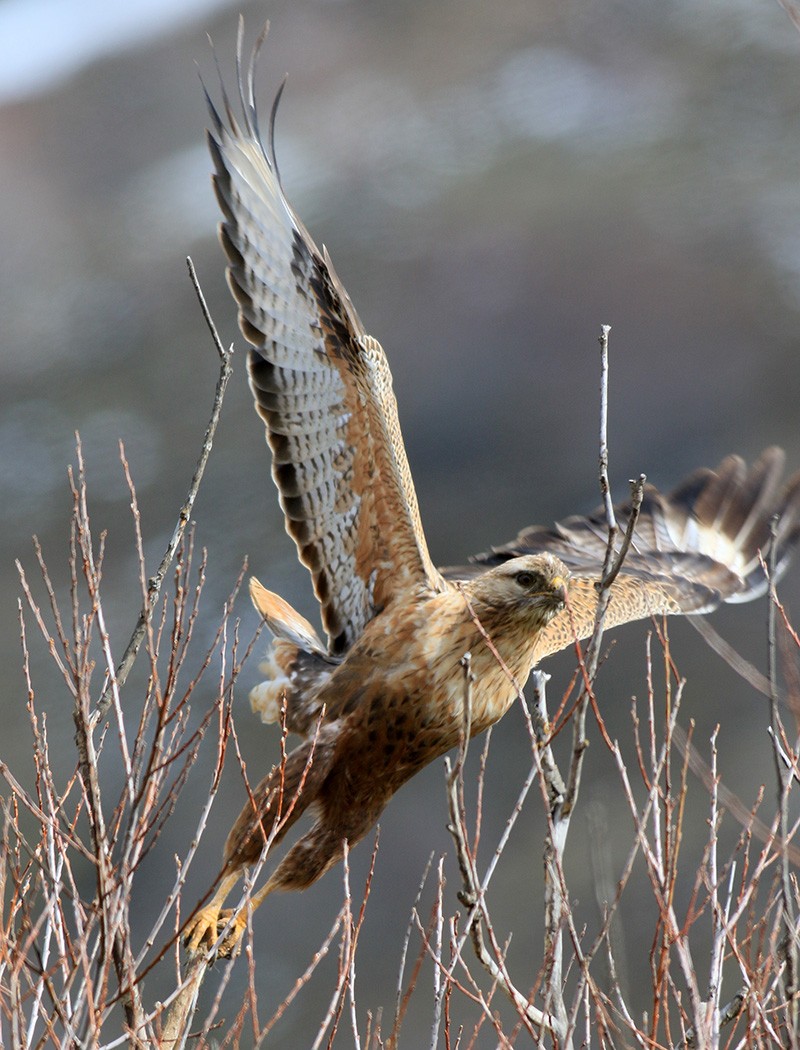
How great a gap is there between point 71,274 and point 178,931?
61.6 ft

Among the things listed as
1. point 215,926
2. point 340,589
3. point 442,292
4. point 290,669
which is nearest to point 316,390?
point 340,589

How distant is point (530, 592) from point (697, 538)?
265cm

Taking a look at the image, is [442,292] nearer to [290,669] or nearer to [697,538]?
[697,538]

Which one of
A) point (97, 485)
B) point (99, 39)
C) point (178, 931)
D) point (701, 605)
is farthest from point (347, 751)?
point (99, 39)

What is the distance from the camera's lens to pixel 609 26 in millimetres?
22625

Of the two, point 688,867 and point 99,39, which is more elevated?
point 99,39

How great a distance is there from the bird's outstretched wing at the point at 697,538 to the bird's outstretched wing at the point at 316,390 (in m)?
1.32

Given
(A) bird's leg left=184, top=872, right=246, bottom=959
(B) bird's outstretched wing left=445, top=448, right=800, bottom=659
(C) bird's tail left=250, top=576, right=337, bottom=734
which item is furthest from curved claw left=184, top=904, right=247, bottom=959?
(B) bird's outstretched wing left=445, top=448, right=800, bottom=659

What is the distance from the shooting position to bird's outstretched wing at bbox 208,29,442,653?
466 cm

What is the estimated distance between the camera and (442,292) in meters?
18.1

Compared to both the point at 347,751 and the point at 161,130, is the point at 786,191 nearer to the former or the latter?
the point at 161,130

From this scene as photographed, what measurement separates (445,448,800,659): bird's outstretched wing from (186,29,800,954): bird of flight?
895 mm

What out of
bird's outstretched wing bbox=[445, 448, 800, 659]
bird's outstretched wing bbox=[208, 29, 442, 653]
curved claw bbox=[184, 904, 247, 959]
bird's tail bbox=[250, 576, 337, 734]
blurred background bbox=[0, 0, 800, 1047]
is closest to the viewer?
curved claw bbox=[184, 904, 247, 959]

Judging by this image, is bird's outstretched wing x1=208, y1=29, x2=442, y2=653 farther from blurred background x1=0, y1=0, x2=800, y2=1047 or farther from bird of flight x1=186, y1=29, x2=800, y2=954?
blurred background x1=0, y1=0, x2=800, y2=1047
